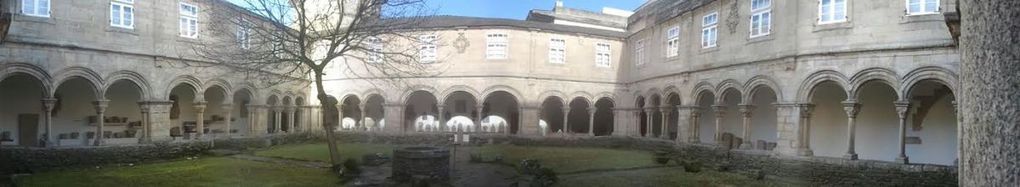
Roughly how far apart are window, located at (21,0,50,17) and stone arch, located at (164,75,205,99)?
11.1 feet

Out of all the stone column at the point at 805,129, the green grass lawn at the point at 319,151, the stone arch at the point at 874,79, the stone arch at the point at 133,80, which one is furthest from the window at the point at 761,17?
the stone arch at the point at 133,80

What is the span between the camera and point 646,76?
20562 millimetres

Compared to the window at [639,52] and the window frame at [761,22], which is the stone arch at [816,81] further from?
the window at [639,52]

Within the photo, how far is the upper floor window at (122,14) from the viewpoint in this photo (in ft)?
48.2

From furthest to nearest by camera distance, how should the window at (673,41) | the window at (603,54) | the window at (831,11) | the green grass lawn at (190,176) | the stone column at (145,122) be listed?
the window at (603,54) < the window at (673,41) < the stone column at (145,122) < the window at (831,11) < the green grass lawn at (190,176)

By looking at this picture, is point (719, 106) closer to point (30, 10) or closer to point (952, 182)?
point (952, 182)

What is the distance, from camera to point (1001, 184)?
2.64 m

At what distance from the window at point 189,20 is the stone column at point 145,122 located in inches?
84.5

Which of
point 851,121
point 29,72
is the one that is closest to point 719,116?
point 851,121

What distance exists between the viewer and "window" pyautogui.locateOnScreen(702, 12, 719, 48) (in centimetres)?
1648

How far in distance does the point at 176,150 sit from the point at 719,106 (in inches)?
550

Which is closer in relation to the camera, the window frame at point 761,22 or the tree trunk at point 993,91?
the tree trunk at point 993,91

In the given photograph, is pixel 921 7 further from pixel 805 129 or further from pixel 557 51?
pixel 557 51

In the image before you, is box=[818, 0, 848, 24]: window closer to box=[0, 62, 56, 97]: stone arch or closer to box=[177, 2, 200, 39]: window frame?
box=[177, 2, 200, 39]: window frame
